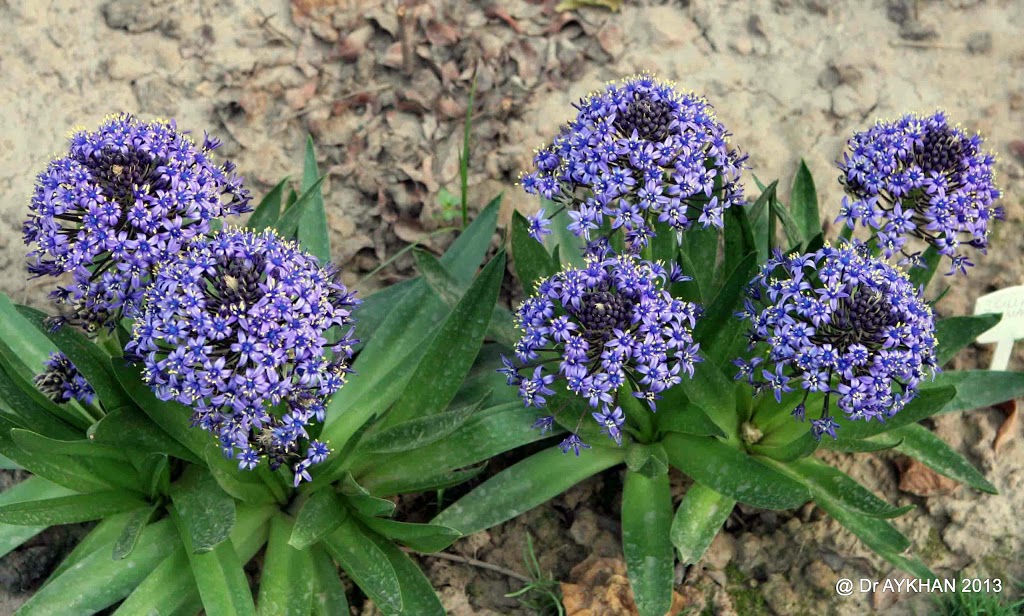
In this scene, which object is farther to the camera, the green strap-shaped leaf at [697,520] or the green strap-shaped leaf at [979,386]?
the green strap-shaped leaf at [979,386]

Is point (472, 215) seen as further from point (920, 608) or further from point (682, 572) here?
point (920, 608)

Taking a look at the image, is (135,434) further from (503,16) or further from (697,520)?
(503,16)

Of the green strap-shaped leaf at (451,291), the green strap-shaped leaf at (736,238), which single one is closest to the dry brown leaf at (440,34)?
the green strap-shaped leaf at (451,291)

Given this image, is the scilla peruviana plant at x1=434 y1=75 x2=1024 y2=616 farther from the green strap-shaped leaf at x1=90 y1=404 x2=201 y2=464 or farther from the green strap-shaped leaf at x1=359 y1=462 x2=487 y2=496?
the green strap-shaped leaf at x1=90 y1=404 x2=201 y2=464

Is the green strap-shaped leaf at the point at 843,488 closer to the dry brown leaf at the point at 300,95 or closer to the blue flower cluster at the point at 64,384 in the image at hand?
the blue flower cluster at the point at 64,384

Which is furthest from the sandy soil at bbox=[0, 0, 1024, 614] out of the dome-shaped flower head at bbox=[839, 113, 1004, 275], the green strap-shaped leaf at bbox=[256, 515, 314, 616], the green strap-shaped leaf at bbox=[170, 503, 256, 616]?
the green strap-shaped leaf at bbox=[170, 503, 256, 616]

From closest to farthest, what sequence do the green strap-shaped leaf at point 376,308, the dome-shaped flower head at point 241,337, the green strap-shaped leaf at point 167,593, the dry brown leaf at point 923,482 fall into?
the dome-shaped flower head at point 241,337 < the green strap-shaped leaf at point 167,593 < the dry brown leaf at point 923,482 < the green strap-shaped leaf at point 376,308

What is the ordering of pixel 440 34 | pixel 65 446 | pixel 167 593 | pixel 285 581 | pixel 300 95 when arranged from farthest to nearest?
pixel 440 34 → pixel 300 95 → pixel 285 581 → pixel 167 593 → pixel 65 446

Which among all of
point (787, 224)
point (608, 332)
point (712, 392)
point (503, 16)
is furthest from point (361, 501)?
point (503, 16)
